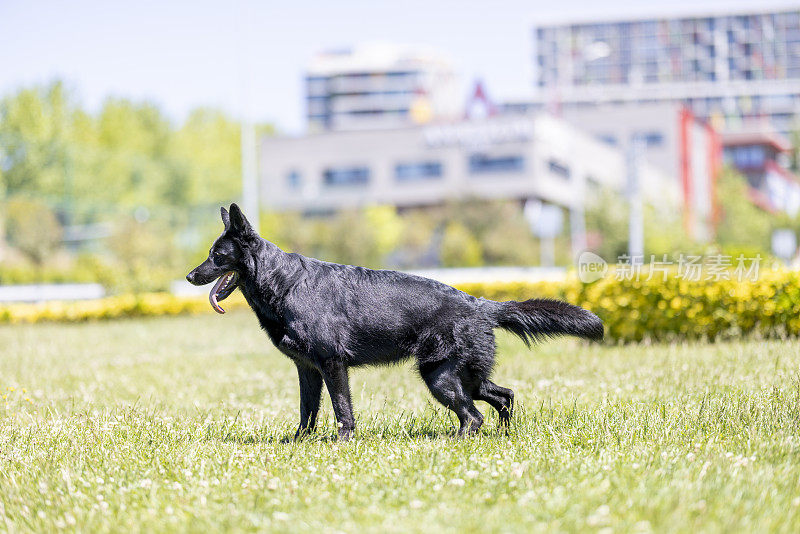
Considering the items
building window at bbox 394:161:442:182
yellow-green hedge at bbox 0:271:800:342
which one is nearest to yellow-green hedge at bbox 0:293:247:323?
yellow-green hedge at bbox 0:271:800:342

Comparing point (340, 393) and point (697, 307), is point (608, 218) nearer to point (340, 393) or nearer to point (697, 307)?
point (697, 307)


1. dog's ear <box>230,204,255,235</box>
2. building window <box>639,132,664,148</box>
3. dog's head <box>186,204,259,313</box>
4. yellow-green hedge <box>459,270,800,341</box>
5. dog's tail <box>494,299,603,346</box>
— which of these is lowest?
yellow-green hedge <box>459,270,800,341</box>

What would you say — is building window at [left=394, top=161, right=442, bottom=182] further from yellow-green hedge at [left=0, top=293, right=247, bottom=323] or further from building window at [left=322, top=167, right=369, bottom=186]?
yellow-green hedge at [left=0, top=293, right=247, bottom=323]

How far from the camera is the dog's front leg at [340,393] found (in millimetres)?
5699

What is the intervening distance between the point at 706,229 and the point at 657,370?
6288cm

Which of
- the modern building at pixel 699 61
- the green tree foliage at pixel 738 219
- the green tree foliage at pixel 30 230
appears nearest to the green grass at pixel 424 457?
the green tree foliage at pixel 30 230

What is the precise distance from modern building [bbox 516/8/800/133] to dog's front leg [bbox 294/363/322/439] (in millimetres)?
121018

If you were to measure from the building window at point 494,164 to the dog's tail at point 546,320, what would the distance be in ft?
188

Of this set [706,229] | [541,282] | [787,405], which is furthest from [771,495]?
[706,229]

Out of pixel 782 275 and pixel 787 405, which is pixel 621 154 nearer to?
pixel 782 275

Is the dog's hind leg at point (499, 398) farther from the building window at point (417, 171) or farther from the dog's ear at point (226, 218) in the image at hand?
the building window at point (417, 171)

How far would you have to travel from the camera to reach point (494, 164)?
63625 mm

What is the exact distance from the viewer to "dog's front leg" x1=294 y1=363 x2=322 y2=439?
6035 millimetres

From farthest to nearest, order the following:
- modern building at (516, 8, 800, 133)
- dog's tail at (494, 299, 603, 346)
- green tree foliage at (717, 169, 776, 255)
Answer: modern building at (516, 8, 800, 133)
green tree foliage at (717, 169, 776, 255)
dog's tail at (494, 299, 603, 346)
